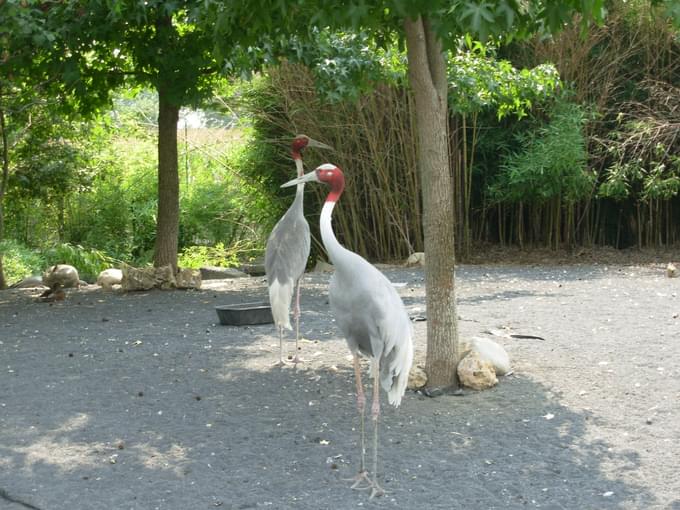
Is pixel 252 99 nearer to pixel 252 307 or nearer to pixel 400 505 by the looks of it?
pixel 252 307

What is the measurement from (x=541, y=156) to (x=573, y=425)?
6.58 meters

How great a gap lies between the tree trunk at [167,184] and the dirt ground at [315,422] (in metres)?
2.29

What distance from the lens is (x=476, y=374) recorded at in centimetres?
452

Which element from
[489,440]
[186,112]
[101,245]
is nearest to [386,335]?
[489,440]

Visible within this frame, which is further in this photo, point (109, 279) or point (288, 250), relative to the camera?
point (109, 279)

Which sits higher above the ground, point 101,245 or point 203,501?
point 101,245

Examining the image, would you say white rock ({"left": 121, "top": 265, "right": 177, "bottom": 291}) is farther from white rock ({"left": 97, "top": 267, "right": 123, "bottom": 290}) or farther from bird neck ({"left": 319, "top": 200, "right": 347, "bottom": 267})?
bird neck ({"left": 319, "top": 200, "right": 347, "bottom": 267})

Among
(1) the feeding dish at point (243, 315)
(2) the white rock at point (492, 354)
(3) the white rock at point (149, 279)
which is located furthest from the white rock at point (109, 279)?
(2) the white rock at point (492, 354)

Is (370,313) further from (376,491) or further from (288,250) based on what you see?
(288,250)

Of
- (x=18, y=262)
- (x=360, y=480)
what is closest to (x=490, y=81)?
(x=360, y=480)

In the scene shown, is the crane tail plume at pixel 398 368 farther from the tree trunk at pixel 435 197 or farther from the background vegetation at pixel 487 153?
the background vegetation at pixel 487 153

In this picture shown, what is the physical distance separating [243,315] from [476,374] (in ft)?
8.49

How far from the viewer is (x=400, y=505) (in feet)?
10.8

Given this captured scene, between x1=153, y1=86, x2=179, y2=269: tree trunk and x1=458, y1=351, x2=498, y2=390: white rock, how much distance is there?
509 centimetres
